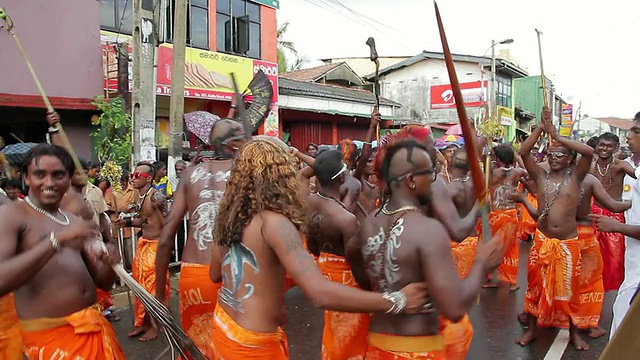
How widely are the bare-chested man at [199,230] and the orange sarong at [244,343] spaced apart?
115 cm

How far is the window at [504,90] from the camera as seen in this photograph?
109ft

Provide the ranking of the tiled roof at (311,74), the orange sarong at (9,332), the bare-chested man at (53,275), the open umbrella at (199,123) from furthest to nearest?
the tiled roof at (311,74)
the open umbrella at (199,123)
the orange sarong at (9,332)
the bare-chested man at (53,275)

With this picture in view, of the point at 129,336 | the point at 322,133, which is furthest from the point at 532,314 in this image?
the point at 322,133

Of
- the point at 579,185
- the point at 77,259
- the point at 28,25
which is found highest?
the point at 28,25

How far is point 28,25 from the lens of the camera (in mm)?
11008

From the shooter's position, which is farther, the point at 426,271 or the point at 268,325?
the point at 268,325

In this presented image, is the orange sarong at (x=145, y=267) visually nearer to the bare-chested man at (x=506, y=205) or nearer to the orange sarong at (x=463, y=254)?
the orange sarong at (x=463, y=254)

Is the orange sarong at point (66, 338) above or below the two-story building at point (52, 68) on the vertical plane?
below

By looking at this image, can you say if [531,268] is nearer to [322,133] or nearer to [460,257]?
[460,257]

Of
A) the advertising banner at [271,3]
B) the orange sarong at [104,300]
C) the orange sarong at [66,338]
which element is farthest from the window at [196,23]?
the orange sarong at [66,338]

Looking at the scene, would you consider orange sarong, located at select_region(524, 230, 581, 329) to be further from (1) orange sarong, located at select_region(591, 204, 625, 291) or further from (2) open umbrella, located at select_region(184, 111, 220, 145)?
(2) open umbrella, located at select_region(184, 111, 220, 145)

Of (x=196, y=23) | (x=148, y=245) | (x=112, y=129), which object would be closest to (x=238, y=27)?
(x=196, y=23)

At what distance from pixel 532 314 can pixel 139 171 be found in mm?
4789

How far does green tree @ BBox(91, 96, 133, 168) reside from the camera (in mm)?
10898
